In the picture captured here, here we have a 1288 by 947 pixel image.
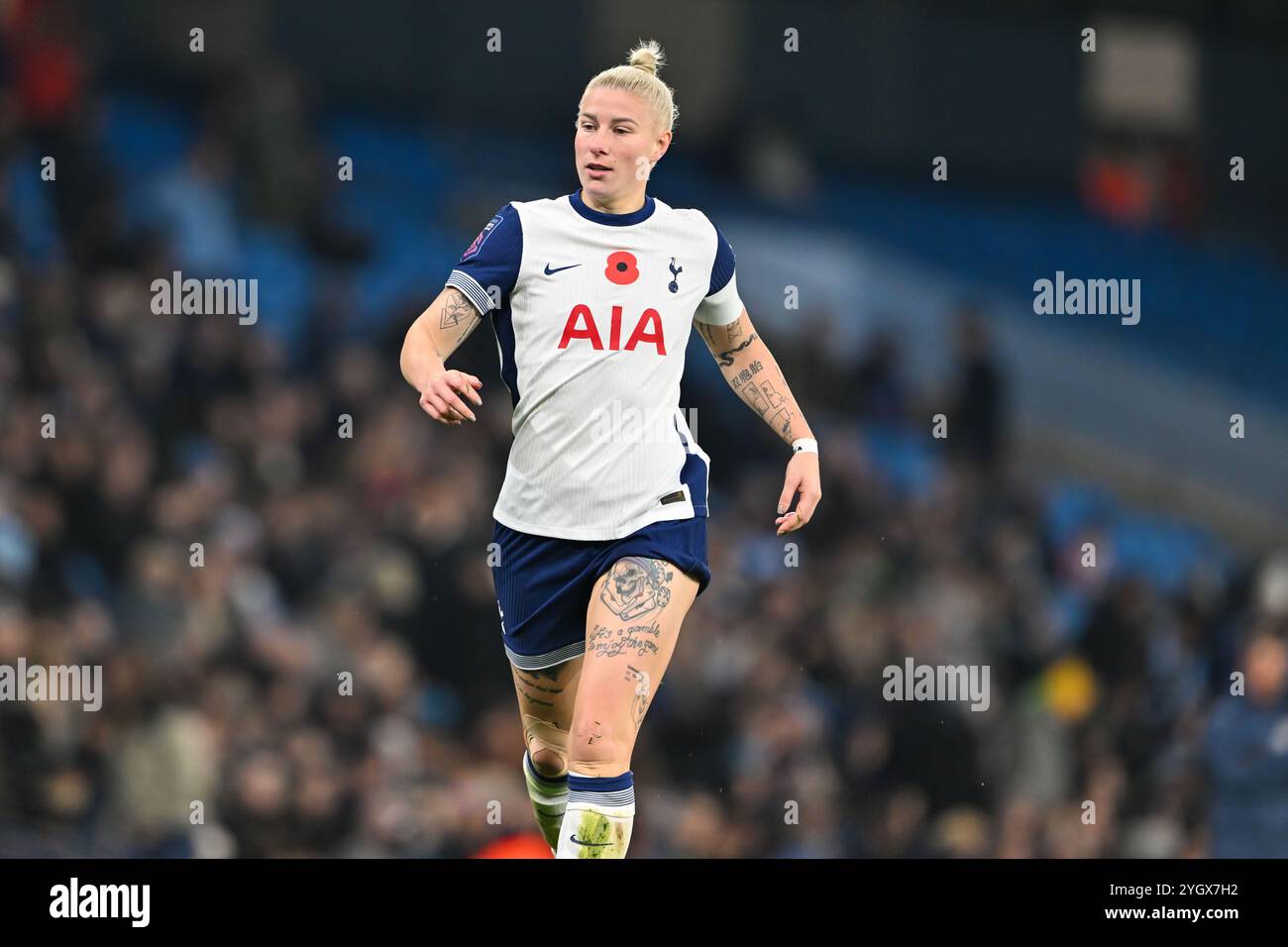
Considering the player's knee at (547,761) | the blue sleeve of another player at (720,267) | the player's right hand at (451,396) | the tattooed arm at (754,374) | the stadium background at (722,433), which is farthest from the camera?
the stadium background at (722,433)

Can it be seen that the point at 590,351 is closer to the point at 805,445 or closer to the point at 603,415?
the point at 603,415

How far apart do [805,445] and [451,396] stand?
1.41 meters

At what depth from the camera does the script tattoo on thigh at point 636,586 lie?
6.23m

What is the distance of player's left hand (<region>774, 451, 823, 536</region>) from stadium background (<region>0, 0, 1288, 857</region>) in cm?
445

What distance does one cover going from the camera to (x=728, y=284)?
666cm

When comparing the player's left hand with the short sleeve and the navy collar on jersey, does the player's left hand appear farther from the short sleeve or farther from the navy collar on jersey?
the navy collar on jersey

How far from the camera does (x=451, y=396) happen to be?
569 centimetres

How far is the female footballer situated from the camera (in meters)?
6.18

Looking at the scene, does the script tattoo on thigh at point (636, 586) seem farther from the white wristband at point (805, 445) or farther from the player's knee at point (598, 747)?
the white wristband at point (805, 445)

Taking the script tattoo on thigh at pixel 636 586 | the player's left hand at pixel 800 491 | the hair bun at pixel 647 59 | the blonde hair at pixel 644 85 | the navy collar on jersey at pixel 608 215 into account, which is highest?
the hair bun at pixel 647 59

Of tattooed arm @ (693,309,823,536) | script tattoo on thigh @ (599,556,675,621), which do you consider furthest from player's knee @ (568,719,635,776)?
tattooed arm @ (693,309,823,536)

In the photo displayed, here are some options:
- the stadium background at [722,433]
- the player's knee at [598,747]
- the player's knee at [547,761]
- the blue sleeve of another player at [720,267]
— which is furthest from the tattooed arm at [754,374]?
the stadium background at [722,433]

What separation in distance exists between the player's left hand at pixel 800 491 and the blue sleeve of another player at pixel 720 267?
0.58 meters

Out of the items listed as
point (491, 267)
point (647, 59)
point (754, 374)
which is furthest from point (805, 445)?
point (647, 59)
